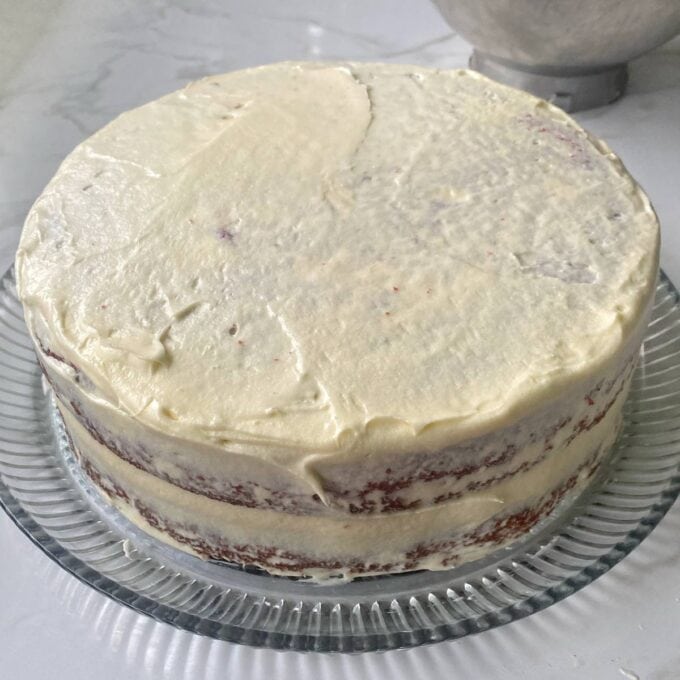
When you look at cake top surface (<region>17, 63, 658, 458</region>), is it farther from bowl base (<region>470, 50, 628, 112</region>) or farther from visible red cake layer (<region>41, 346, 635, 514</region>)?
bowl base (<region>470, 50, 628, 112</region>)

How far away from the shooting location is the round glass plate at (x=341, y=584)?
991 millimetres

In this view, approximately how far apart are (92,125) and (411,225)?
1112mm

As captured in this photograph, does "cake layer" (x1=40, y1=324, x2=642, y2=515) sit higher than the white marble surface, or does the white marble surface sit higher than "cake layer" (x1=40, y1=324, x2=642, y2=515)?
"cake layer" (x1=40, y1=324, x2=642, y2=515)

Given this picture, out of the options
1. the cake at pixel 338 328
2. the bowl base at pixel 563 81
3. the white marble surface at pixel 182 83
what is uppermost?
the cake at pixel 338 328

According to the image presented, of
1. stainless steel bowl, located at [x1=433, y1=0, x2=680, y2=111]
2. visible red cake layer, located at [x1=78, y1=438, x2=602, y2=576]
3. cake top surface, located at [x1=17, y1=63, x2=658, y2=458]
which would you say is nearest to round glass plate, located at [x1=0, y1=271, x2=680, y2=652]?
visible red cake layer, located at [x1=78, y1=438, x2=602, y2=576]

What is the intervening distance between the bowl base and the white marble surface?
0.11 feet

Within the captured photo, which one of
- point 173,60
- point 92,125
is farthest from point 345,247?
point 173,60

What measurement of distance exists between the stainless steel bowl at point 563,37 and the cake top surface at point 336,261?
0.44 m

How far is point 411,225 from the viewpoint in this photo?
3.73ft

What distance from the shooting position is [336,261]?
109cm

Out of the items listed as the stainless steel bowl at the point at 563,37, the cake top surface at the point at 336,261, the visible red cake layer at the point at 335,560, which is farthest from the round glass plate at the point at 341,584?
the stainless steel bowl at the point at 563,37

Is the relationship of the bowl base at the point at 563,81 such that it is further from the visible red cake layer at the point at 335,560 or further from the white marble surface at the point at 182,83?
the visible red cake layer at the point at 335,560

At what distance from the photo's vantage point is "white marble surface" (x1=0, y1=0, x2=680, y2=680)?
1046 millimetres

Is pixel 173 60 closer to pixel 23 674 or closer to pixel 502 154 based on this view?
pixel 502 154
